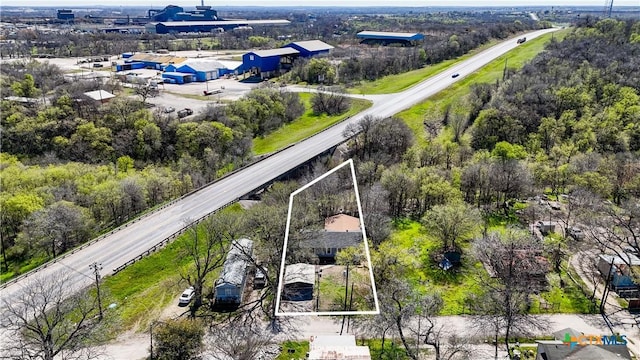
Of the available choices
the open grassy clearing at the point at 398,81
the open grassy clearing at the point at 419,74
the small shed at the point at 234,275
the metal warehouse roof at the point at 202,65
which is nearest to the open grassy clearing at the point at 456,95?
the open grassy clearing at the point at 419,74

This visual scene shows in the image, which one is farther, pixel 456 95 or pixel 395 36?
pixel 395 36

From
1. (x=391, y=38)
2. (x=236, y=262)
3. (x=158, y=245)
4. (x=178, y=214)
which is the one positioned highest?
(x=391, y=38)

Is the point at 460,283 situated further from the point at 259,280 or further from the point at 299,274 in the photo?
the point at 259,280

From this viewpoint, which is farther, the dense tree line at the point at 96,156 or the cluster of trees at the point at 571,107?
the cluster of trees at the point at 571,107

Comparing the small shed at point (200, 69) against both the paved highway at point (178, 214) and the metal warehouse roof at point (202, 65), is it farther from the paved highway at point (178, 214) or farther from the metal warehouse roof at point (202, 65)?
the paved highway at point (178, 214)

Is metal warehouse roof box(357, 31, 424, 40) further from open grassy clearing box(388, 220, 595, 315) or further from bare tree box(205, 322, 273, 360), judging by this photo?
bare tree box(205, 322, 273, 360)

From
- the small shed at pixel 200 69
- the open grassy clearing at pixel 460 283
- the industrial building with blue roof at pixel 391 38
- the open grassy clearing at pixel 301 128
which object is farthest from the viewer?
the industrial building with blue roof at pixel 391 38

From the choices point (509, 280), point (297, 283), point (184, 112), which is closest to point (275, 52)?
point (184, 112)
